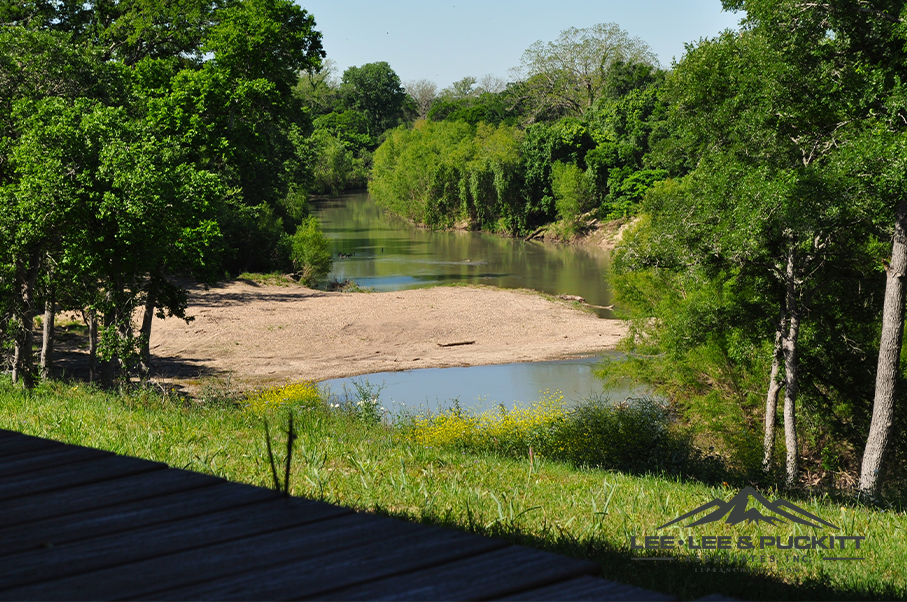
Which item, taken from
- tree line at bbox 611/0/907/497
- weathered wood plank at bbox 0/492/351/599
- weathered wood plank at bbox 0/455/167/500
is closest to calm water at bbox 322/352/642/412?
tree line at bbox 611/0/907/497

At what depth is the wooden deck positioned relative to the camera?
1.50 meters

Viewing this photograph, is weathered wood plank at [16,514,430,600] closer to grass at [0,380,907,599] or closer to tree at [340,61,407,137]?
grass at [0,380,907,599]

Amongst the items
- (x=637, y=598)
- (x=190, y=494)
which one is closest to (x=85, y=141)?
(x=190, y=494)

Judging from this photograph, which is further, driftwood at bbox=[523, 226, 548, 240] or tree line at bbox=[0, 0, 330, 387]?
driftwood at bbox=[523, 226, 548, 240]

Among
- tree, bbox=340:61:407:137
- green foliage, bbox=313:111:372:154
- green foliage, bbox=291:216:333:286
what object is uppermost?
tree, bbox=340:61:407:137

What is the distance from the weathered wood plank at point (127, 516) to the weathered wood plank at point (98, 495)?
3 centimetres

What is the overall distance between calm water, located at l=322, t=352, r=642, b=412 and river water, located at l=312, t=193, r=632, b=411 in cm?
3

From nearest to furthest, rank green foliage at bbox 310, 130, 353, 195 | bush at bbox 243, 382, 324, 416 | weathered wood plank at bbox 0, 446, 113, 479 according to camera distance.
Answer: weathered wood plank at bbox 0, 446, 113, 479
bush at bbox 243, 382, 324, 416
green foliage at bbox 310, 130, 353, 195

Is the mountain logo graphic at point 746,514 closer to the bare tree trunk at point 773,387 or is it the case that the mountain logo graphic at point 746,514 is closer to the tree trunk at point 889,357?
the tree trunk at point 889,357

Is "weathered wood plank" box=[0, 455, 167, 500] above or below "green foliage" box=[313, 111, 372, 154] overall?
below

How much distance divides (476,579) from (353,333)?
31436 mm

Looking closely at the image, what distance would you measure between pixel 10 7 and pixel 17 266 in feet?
66.7

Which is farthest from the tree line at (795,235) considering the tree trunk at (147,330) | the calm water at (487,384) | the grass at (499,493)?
the tree trunk at (147,330)

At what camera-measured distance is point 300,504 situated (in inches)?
76.5
